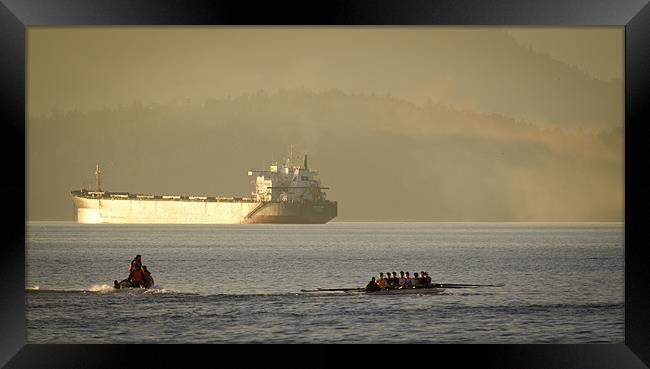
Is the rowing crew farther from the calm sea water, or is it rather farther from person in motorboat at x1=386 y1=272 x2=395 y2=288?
the calm sea water

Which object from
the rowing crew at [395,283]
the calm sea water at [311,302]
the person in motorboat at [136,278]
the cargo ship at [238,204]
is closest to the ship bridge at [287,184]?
the cargo ship at [238,204]

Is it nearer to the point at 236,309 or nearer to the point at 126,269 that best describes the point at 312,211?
the point at 126,269

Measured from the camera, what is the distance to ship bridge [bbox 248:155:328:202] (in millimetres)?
46500

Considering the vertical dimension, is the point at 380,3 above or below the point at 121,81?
below

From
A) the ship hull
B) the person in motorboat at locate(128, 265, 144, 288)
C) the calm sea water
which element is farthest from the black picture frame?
the ship hull

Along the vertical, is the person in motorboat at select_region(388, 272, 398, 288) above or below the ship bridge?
below

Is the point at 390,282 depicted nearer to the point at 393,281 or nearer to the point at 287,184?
the point at 393,281

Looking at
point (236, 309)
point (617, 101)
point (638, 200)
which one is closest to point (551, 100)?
point (617, 101)

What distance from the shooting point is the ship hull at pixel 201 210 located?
49.9 metres

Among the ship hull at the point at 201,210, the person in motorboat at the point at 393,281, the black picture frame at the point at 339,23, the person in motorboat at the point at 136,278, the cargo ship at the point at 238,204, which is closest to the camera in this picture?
the black picture frame at the point at 339,23

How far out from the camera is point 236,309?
1814cm

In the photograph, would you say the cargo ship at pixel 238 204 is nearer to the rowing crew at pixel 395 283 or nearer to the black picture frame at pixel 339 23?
the rowing crew at pixel 395 283

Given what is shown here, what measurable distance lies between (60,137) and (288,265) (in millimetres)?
14111

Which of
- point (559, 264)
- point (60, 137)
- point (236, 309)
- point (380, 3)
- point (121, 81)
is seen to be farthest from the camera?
point (121, 81)
